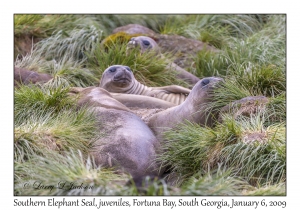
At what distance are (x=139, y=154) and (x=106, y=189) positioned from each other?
1.78 m

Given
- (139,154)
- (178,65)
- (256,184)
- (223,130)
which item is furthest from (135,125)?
(178,65)

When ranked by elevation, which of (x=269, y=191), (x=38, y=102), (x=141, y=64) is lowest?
(x=269, y=191)

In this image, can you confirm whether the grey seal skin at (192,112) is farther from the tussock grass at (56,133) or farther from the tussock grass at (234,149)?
the tussock grass at (56,133)

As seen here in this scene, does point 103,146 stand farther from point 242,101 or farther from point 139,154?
point 242,101

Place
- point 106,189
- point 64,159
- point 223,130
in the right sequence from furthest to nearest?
point 223,130, point 64,159, point 106,189

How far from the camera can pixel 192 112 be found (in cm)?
870

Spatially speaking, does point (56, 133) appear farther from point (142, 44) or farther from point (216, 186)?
point (142, 44)

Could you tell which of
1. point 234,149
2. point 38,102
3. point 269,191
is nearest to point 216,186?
point 269,191

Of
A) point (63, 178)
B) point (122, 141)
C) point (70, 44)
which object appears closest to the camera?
point (63, 178)

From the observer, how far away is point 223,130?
7820mm

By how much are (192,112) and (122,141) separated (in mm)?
1077

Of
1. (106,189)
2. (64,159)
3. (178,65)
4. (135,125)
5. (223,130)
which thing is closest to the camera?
(106,189)

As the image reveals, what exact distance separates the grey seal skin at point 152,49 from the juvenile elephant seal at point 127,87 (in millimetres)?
1467

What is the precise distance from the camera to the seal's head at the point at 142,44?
12078mm
